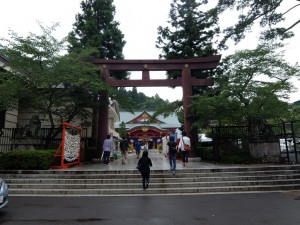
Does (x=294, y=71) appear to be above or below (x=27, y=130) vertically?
above

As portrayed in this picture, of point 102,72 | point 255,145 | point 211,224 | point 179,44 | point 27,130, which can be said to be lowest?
point 211,224

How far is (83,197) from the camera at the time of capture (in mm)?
7488

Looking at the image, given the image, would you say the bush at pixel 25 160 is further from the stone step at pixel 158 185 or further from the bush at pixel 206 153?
the bush at pixel 206 153

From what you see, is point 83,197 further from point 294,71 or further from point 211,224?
point 294,71

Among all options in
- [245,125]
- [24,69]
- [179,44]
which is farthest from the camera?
[179,44]

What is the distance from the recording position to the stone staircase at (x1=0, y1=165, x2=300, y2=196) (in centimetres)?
810

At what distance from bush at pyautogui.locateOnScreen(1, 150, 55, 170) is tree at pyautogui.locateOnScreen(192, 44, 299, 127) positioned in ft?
27.3

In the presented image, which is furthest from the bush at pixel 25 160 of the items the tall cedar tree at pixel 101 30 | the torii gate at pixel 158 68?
the tall cedar tree at pixel 101 30

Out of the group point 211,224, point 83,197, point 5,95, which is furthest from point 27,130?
point 211,224

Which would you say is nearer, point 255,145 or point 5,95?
point 5,95

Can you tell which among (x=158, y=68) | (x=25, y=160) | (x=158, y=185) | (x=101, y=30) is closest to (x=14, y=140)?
(x=25, y=160)

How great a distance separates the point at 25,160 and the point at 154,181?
5740 mm

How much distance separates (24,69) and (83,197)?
8.05 meters

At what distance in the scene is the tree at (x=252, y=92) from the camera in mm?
11969
